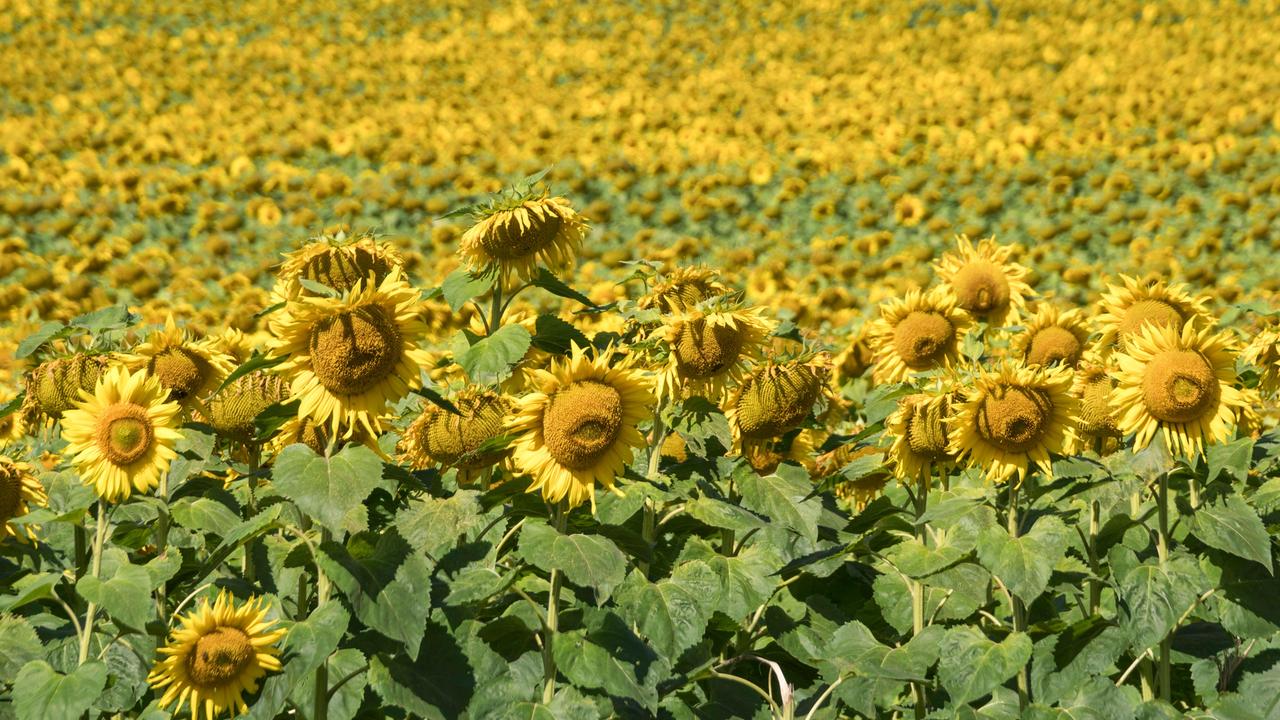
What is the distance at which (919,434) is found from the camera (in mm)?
3650

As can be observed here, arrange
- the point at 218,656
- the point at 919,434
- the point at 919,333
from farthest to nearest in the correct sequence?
1. the point at 919,333
2. the point at 919,434
3. the point at 218,656

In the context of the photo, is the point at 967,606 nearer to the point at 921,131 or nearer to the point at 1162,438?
the point at 1162,438

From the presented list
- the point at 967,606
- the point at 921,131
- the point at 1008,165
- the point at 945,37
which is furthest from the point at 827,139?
the point at 967,606

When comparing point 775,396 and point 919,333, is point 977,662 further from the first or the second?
point 919,333

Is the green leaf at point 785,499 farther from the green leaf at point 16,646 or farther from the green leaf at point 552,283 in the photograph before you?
the green leaf at point 16,646

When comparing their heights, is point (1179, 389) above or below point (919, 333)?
above

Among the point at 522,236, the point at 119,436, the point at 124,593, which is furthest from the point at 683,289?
the point at 124,593

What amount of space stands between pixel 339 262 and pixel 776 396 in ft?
4.38

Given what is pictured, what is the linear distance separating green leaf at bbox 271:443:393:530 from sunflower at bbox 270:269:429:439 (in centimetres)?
8

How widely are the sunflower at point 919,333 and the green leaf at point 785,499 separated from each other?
840 mm

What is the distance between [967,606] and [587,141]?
12.7 metres

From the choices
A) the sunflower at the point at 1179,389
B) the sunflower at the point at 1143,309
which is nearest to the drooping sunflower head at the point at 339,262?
the sunflower at the point at 1179,389

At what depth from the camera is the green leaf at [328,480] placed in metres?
2.79

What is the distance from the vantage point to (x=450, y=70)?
19.5 metres
